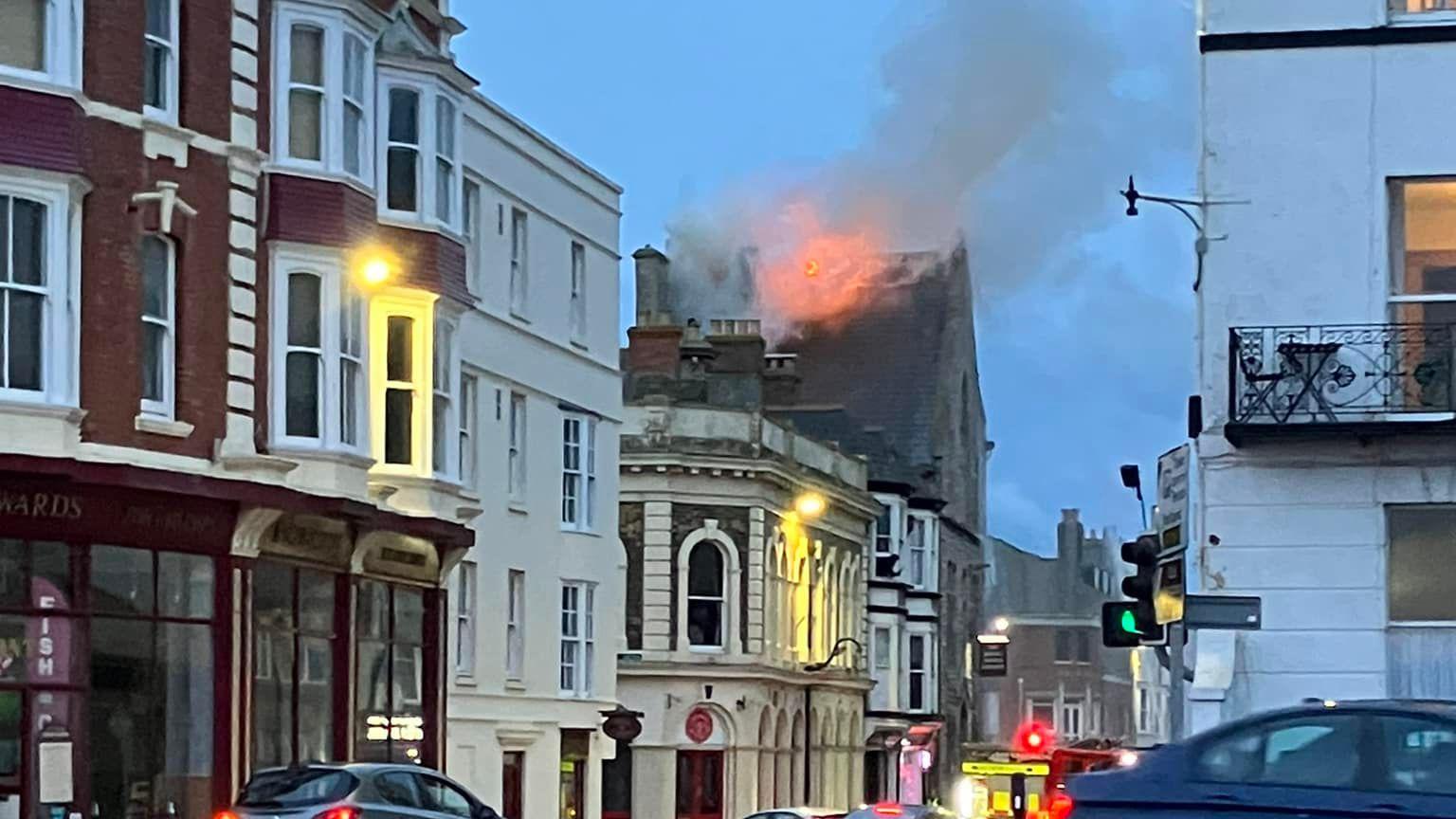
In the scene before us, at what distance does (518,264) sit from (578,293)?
3296mm

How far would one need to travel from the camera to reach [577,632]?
44188 millimetres

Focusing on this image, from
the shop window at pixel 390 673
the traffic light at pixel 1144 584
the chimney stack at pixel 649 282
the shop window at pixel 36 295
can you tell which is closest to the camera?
the traffic light at pixel 1144 584

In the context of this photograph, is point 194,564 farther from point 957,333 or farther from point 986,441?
point 986,441

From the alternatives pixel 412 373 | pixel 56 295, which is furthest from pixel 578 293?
pixel 56 295

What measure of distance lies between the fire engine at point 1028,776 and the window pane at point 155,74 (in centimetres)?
1188

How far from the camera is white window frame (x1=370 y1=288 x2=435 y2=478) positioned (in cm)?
3256

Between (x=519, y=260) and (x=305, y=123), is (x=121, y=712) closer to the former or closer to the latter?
(x=305, y=123)

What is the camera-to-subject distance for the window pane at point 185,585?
2805cm

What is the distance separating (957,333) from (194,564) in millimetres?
58117

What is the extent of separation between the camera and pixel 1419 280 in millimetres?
22328

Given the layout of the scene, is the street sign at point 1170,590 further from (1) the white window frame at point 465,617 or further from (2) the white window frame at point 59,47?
(1) the white window frame at point 465,617

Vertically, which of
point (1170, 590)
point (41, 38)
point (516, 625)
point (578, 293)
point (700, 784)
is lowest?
point (700, 784)

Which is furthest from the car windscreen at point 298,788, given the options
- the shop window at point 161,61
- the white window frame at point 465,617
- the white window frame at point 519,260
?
the white window frame at point 519,260

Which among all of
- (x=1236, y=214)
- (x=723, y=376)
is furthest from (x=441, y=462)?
(x=723, y=376)
